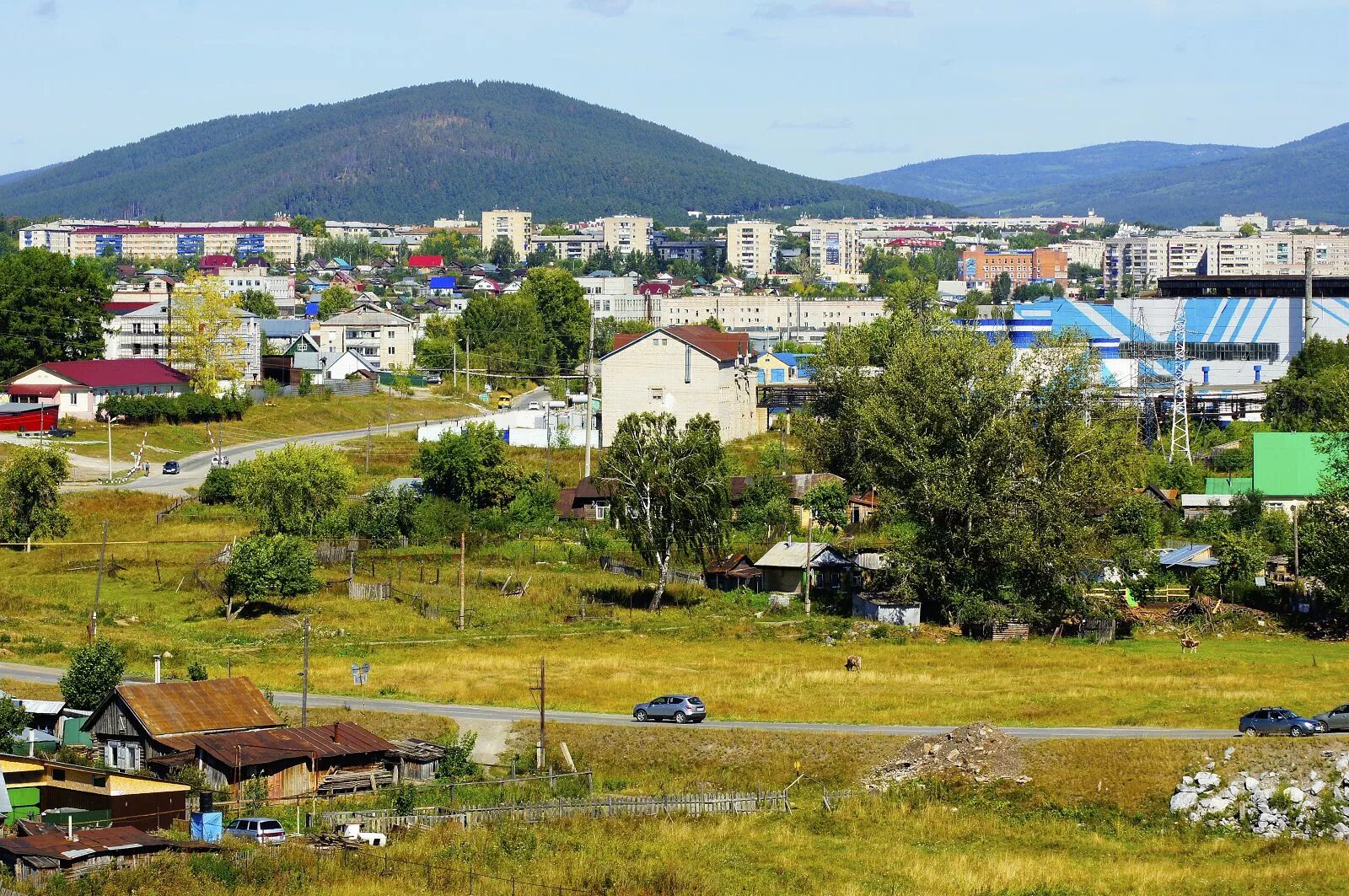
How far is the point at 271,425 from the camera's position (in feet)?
299

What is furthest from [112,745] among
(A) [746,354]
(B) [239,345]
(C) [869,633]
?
(B) [239,345]

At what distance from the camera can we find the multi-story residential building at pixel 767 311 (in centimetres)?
18988

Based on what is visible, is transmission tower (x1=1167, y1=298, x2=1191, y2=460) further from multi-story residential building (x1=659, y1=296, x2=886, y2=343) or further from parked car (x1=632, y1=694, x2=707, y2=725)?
multi-story residential building (x1=659, y1=296, x2=886, y2=343)

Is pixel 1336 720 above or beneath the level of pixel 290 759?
above

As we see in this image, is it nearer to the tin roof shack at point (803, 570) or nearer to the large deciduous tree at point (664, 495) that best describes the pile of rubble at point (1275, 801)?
the large deciduous tree at point (664, 495)

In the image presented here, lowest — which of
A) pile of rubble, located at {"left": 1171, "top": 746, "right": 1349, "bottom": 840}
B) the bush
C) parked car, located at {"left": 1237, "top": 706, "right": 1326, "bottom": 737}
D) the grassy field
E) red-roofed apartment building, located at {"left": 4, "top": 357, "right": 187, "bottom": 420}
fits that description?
pile of rubble, located at {"left": 1171, "top": 746, "right": 1349, "bottom": 840}

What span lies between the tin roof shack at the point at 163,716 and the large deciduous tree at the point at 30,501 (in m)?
26.4

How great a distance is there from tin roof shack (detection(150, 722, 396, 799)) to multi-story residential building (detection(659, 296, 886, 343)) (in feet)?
495

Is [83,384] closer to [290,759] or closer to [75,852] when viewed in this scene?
[290,759]

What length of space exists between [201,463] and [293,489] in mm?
18057

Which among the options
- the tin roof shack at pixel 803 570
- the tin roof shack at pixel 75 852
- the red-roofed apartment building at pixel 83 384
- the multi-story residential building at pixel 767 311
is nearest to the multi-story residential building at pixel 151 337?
the red-roofed apartment building at pixel 83 384

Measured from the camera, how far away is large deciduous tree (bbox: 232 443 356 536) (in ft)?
203

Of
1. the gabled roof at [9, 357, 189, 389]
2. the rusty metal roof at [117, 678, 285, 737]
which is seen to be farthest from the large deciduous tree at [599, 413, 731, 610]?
the gabled roof at [9, 357, 189, 389]

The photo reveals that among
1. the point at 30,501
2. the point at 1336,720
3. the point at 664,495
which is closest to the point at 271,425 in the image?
the point at 30,501
